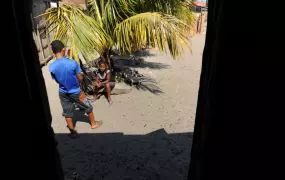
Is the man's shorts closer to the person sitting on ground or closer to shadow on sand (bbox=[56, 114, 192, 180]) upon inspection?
shadow on sand (bbox=[56, 114, 192, 180])

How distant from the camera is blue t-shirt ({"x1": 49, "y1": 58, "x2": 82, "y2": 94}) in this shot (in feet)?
13.4

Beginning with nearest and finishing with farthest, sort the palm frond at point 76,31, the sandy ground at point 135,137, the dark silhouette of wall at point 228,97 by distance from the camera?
the dark silhouette of wall at point 228,97 < the sandy ground at point 135,137 < the palm frond at point 76,31

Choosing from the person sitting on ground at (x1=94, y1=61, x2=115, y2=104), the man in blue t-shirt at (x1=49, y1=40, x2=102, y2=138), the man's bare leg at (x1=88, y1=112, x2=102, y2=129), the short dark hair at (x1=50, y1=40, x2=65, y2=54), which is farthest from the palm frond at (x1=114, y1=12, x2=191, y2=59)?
the man's bare leg at (x1=88, y1=112, x2=102, y2=129)

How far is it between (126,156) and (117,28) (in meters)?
2.92

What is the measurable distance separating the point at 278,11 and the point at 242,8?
0.18m

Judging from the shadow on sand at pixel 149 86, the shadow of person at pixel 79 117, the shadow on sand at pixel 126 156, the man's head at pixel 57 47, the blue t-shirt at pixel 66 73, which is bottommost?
the shadow on sand at pixel 126 156

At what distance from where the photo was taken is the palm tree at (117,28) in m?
4.84

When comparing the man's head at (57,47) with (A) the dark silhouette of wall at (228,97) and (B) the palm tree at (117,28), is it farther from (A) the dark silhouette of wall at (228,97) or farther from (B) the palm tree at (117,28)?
(A) the dark silhouette of wall at (228,97)

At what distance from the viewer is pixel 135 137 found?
4.72 m

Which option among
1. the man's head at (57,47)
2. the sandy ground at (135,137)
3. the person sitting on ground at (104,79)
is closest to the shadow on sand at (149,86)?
the sandy ground at (135,137)

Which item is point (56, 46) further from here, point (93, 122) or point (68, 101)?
point (93, 122)

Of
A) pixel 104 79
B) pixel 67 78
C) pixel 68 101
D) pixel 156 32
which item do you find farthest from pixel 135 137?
pixel 156 32

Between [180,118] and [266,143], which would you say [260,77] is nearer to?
[266,143]

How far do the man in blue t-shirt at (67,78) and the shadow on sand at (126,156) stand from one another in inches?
19.8
